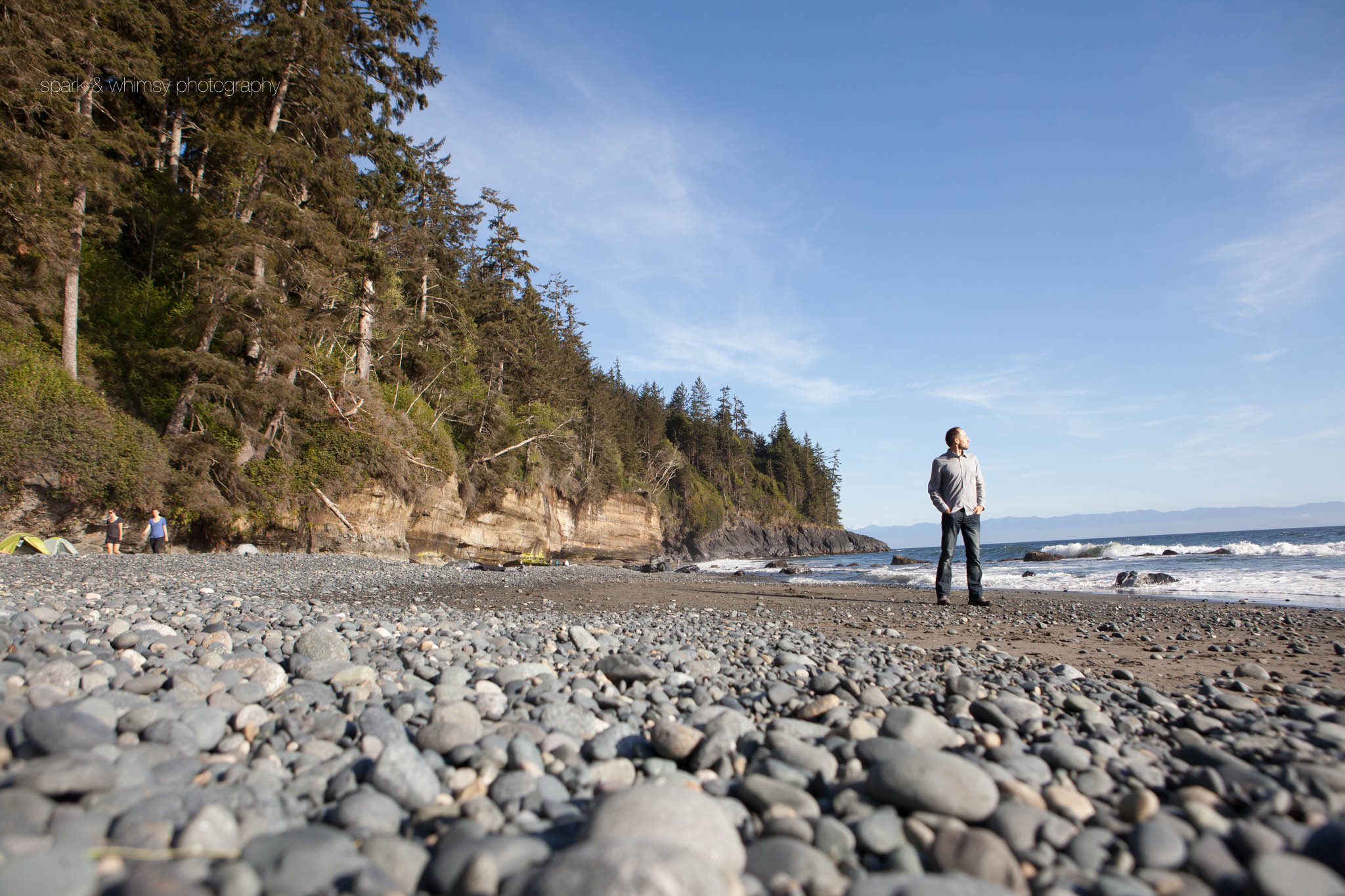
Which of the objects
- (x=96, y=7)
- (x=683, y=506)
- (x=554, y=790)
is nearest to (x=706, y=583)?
(x=554, y=790)

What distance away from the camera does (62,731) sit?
68.2 inches

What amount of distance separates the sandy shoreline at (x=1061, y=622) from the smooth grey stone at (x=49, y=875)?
4728 mm

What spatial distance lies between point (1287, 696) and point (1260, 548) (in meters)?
31.2

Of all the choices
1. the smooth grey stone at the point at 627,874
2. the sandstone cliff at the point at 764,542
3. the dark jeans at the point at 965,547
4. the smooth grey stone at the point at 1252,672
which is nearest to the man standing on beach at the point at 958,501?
the dark jeans at the point at 965,547

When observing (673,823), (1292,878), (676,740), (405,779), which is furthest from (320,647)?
(1292,878)

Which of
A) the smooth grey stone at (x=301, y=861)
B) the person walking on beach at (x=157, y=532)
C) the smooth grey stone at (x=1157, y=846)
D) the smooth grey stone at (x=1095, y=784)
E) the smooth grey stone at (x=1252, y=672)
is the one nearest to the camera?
the smooth grey stone at (x=301, y=861)

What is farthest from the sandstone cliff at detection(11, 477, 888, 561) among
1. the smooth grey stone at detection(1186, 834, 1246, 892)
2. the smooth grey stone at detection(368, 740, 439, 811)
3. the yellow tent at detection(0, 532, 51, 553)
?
the smooth grey stone at detection(1186, 834, 1246, 892)

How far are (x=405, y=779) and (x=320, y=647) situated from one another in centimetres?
196

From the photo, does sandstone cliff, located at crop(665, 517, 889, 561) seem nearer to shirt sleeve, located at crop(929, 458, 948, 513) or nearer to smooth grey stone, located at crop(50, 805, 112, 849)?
shirt sleeve, located at crop(929, 458, 948, 513)

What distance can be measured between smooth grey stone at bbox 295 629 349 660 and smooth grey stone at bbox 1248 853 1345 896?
369 centimetres

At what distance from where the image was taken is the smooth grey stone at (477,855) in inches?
49.9

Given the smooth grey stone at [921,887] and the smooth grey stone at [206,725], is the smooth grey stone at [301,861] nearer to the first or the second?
the smooth grey stone at [206,725]

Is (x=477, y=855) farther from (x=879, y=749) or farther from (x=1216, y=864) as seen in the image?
(x=1216, y=864)

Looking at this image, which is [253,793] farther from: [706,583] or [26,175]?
[26,175]
